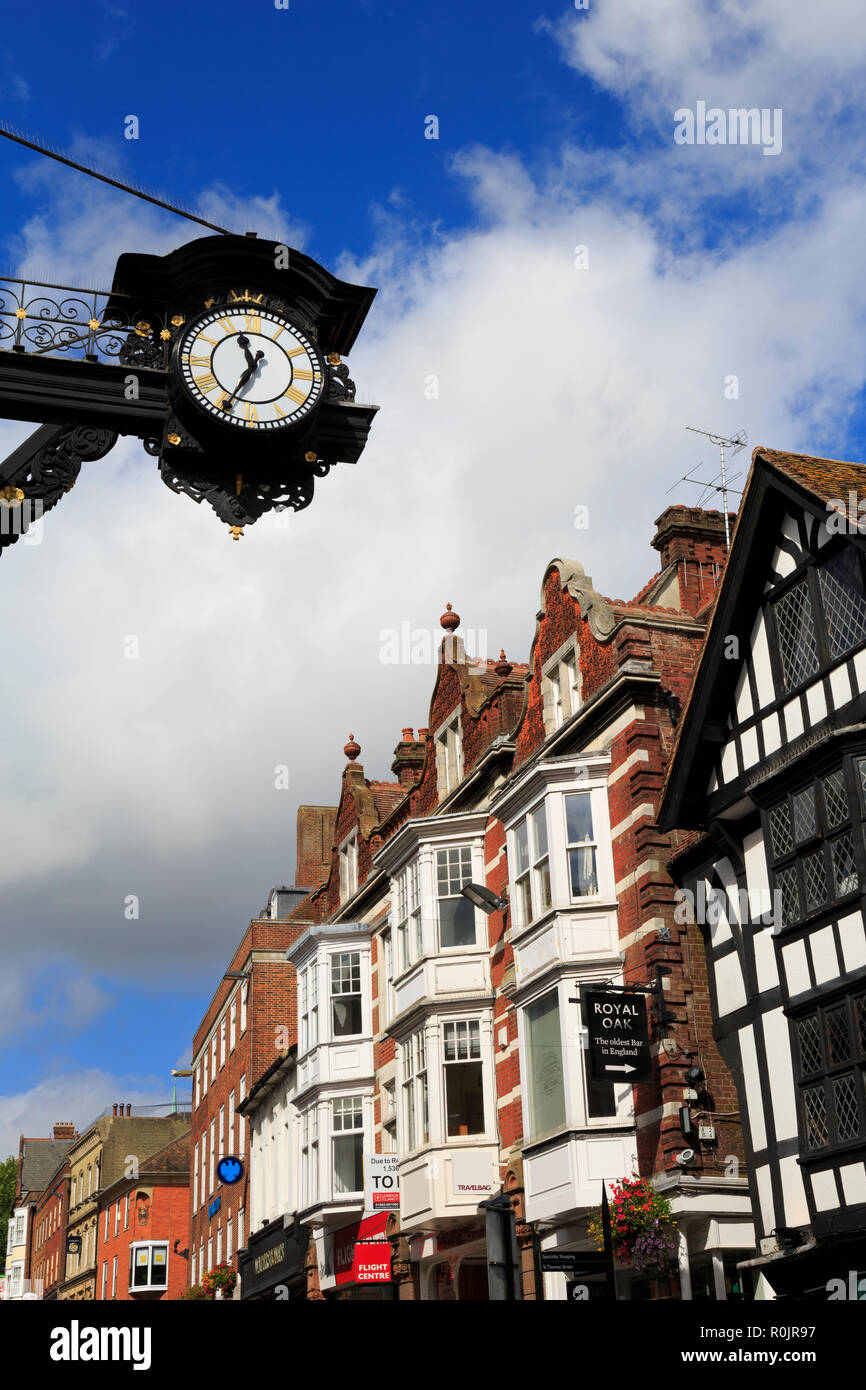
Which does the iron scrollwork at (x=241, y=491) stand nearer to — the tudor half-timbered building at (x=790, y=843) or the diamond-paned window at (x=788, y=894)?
the tudor half-timbered building at (x=790, y=843)

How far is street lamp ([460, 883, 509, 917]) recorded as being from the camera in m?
26.1

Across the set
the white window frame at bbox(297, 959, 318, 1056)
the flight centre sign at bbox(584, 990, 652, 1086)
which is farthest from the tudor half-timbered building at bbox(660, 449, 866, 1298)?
the white window frame at bbox(297, 959, 318, 1056)

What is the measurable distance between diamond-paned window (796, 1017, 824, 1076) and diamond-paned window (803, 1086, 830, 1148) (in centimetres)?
26

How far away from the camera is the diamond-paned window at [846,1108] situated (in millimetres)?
16922

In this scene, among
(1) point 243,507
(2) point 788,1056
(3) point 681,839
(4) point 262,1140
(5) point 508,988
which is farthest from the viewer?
(4) point 262,1140

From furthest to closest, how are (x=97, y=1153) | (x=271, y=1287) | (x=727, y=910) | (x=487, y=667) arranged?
1. (x=97, y=1153)
2. (x=271, y=1287)
3. (x=487, y=667)
4. (x=727, y=910)

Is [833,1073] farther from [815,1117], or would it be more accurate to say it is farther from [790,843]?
[790,843]

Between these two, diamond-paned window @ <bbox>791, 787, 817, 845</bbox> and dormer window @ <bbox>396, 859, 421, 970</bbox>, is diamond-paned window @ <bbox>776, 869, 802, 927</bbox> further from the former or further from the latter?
dormer window @ <bbox>396, 859, 421, 970</bbox>

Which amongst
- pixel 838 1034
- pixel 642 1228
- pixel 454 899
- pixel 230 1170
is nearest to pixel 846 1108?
pixel 838 1034

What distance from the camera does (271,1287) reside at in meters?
39.6
